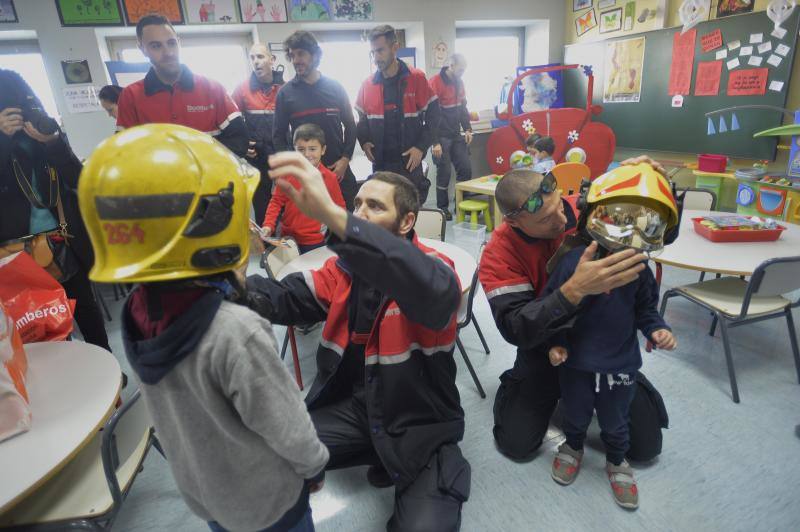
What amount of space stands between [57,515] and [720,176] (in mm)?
5056

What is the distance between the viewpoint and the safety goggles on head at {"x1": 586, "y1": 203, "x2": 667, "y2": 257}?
3.77 feet

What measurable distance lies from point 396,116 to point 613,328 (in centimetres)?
267

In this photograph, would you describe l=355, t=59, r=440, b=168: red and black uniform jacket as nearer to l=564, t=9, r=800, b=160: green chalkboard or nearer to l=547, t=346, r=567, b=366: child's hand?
l=547, t=346, r=567, b=366: child's hand

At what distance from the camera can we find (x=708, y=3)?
4.14 metres

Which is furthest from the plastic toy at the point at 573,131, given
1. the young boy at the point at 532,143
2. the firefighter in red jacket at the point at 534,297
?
the firefighter in red jacket at the point at 534,297

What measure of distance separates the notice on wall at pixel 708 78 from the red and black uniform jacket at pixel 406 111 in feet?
9.30

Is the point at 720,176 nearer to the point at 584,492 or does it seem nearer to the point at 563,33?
the point at 563,33

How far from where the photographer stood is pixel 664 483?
160 cm

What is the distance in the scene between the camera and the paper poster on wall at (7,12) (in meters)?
3.55

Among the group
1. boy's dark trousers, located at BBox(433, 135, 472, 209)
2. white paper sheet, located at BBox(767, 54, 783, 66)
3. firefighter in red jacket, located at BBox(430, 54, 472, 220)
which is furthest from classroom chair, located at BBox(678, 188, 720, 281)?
boy's dark trousers, located at BBox(433, 135, 472, 209)

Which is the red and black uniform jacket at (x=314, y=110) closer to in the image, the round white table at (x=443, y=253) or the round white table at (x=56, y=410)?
the round white table at (x=443, y=253)

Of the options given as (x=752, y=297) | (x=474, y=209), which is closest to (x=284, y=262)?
(x=752, y=297)

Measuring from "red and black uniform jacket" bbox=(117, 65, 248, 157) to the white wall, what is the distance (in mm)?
1770

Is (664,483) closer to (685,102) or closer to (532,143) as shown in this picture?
(532,143)
